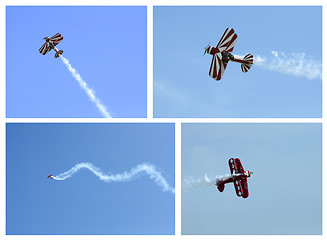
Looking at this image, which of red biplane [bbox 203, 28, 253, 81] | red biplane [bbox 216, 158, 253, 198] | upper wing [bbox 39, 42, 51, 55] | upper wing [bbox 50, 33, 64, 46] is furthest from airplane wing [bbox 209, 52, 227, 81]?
upper wing [bbox 39, 42, 51, 55]

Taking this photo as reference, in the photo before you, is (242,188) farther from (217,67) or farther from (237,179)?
(217,67)

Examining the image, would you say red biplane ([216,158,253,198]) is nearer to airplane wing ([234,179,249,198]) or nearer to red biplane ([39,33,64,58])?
airplane wing ([234,179,249,198])

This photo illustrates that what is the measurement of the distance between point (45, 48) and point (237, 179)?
8.82 meters

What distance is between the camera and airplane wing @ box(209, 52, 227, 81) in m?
14.7

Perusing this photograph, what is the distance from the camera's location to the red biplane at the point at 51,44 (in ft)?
59.0

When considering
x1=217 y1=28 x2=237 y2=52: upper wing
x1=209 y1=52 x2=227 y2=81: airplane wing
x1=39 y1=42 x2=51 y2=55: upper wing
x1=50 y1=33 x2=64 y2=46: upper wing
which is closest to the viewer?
x1=217 y1=28 x2=237 y2=52: upper wing

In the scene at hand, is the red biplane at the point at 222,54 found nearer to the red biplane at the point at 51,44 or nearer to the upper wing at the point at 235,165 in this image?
the upper wing at the point at 235,165

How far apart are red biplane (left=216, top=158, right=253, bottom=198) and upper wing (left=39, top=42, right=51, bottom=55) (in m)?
8.14

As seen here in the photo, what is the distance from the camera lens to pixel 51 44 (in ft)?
59.4

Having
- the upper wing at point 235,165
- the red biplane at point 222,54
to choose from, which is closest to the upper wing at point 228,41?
the red biplane at point 222,54

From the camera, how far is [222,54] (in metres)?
14.6
